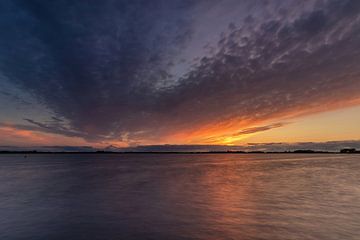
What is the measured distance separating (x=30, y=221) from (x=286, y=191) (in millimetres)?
26587

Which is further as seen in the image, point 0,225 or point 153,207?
point 153,207

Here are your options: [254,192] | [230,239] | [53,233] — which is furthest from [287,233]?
[254,192]

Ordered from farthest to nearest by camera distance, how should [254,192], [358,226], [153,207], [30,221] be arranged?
[254,192] → [153,207] → [30,221] → [358,226]

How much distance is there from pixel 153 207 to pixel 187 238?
356 inches

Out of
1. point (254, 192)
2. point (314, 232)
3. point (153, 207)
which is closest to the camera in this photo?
point (314, 232)

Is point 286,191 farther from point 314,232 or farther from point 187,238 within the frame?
point 187,238

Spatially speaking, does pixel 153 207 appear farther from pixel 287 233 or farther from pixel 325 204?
pixel 325 204

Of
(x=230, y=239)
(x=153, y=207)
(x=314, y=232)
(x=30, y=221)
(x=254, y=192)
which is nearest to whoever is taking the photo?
(x=230, y=239)

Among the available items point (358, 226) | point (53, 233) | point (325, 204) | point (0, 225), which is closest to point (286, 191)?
point (325, 204)

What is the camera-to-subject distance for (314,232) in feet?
51.1

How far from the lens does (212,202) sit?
25.6 meters

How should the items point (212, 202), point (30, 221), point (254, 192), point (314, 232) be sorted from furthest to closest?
point (254, 192), point (212, 202), point (30, 221), point (314, 232)

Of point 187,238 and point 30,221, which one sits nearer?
point 187,238

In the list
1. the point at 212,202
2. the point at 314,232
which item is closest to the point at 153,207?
the point at 212,202
